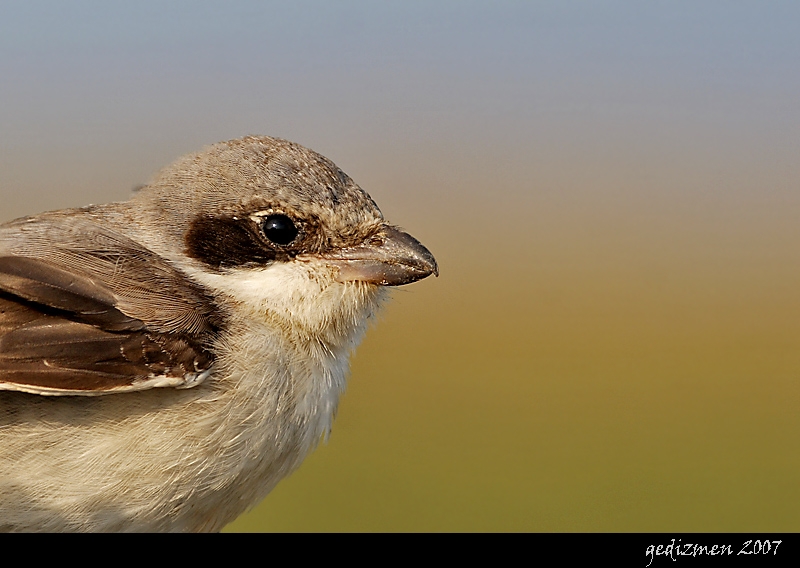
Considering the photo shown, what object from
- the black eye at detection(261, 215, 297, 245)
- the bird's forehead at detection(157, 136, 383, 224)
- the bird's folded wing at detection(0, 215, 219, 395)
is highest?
the bird's forehead at detection(157, 136, 383, 224)

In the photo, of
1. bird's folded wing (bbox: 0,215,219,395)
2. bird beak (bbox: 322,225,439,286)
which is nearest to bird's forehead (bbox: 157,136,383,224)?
bird beak (bbox: 322,225,439,286)

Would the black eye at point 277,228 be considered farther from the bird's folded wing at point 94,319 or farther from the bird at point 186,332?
the bird's folded wing at point 94,319

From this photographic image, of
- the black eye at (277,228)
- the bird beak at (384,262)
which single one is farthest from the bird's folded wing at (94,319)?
the bird beak at (384,262)

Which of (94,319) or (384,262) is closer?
(94,319)

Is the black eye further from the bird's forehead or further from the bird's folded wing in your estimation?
the bird's folded wing

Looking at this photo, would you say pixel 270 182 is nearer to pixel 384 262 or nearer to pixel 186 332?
pixel 384 262

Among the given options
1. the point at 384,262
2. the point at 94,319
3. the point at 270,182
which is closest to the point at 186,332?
the point at 94,319

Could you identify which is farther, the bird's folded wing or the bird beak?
the bird beak
